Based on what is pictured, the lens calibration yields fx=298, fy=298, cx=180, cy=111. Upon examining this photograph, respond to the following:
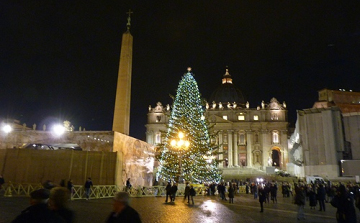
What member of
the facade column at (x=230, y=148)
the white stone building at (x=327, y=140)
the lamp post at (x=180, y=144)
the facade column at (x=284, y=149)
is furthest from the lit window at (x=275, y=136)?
the lamp post at (x=180, y=144)

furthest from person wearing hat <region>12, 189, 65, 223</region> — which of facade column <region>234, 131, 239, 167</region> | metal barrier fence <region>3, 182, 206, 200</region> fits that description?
facade column <region>234, 131, 239, 167</region>

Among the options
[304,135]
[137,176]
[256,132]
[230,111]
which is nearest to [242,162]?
[256,132]

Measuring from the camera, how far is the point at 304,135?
1678 inches

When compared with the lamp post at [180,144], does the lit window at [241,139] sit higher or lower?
higher

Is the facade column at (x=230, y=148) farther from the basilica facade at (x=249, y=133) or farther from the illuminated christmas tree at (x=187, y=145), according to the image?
the illuminated christmas tree at (x=187, y=145)

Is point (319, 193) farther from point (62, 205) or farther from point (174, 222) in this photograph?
point (62, 205)

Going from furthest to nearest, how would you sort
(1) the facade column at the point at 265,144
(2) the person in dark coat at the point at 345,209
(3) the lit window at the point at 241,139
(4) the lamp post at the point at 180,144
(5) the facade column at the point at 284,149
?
1. (3) the lit window at the point at 241,139
2. (1) the facade column at the point at 265,144
3. (5) the facade column at the point at 284,149
4. (4) the lamp post at the point at 180,144
5. (2) the person in dark coat at the point at 345,209

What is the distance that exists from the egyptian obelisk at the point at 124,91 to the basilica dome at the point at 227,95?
2477 inches

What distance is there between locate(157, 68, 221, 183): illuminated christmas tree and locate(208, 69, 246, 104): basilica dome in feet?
196

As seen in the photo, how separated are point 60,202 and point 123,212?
0.75m

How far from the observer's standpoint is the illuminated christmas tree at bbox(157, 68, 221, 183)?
70.3 feet

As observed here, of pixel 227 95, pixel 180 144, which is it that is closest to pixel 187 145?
pixel 180 144

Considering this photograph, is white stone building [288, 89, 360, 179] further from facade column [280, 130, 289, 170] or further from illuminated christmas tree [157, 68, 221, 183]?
illuminated christmas tree [157, 68, 221, 183]

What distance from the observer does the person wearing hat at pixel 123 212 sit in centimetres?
343
